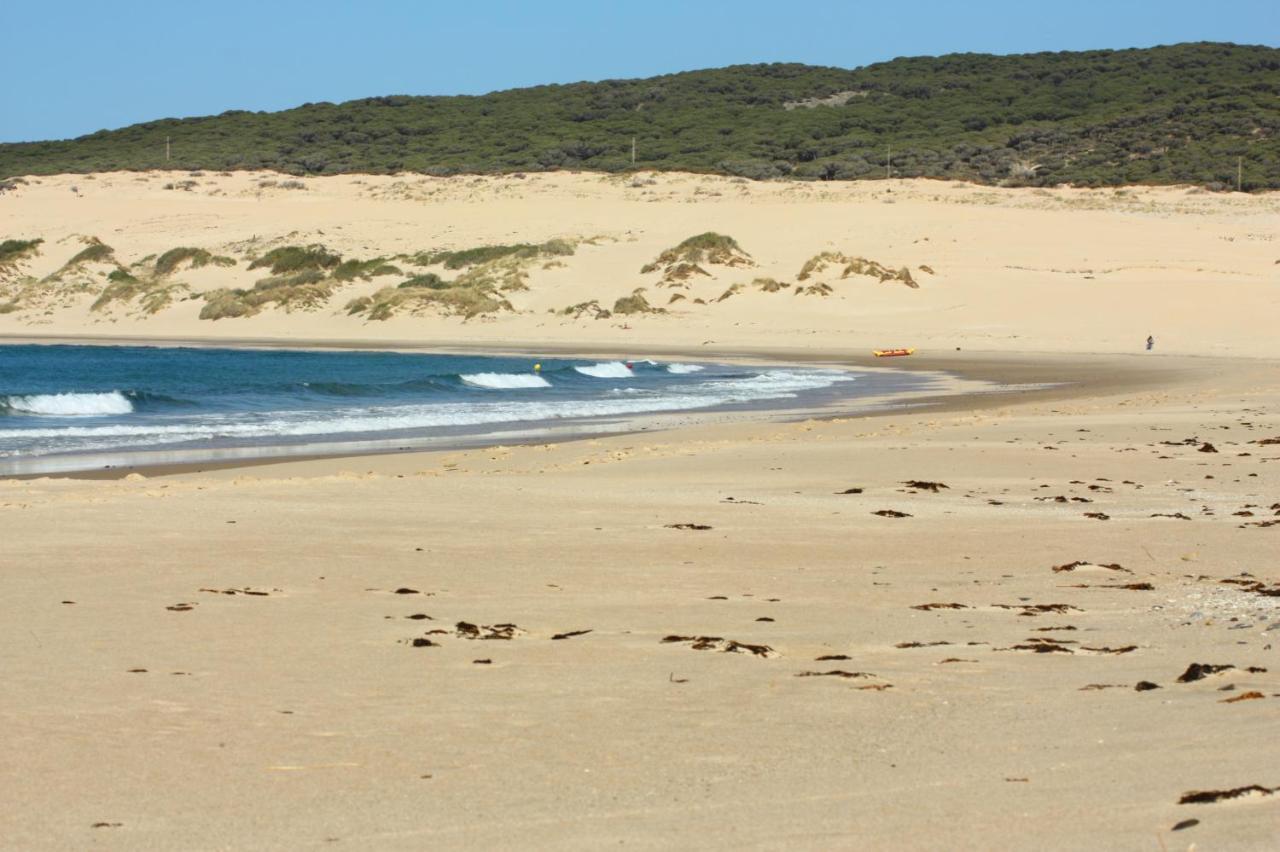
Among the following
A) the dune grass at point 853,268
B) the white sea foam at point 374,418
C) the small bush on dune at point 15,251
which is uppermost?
the small bush on dune at point 15,251

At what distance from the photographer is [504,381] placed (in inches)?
950

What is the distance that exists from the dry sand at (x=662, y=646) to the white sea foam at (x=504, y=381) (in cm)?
917

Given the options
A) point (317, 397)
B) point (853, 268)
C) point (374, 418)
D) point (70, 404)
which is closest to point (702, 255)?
point (853, 268)

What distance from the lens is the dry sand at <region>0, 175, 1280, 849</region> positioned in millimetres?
3488

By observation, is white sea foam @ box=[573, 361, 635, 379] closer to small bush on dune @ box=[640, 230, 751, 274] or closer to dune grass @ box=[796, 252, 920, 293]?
dune grass @ box=[796, 252, 920, 293]

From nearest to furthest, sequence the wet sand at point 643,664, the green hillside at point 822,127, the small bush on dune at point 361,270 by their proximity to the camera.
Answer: the wet sand at point 643,664 → the small bush on dune at point 361,270 → the green hillside at point 822,127

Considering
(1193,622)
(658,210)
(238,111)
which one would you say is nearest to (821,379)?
(1193,622)

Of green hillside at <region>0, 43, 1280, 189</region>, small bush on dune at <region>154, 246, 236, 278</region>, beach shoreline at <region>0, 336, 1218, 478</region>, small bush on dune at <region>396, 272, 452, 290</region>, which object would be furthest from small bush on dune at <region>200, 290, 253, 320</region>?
green hillside at <region>0, 43, 1280, 189</region>

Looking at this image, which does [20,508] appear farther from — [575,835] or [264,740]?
[575,835]

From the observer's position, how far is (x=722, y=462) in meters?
12.3

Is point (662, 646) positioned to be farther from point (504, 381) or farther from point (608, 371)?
point (608, 371)

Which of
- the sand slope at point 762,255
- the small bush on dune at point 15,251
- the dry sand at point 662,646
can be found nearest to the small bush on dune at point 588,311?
the sand slope at point 762,255

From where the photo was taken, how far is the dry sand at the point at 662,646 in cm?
349

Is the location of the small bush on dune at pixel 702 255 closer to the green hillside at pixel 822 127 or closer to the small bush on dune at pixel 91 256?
the small bush on dune at pixel 91 256
